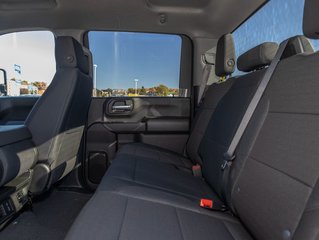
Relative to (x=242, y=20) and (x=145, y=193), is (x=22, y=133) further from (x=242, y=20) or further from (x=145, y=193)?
(x=242, y=20)

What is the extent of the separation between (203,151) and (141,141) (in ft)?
2.86

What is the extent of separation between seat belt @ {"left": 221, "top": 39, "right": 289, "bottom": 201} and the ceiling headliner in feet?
3.39

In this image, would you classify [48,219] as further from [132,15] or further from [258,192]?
[132,15]

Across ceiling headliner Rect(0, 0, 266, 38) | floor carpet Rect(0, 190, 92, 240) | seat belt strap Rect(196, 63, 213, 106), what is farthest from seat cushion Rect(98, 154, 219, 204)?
ceiling headliner Rect(0, 0, 266, 38)

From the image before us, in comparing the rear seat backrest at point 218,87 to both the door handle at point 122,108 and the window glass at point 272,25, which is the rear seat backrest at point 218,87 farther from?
the door handle at point 122,108

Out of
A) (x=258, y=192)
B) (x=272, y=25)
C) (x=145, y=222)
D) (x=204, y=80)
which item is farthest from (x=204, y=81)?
(x=145, y=222)

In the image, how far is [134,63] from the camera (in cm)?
273

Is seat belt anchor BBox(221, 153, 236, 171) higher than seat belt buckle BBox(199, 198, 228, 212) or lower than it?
higher

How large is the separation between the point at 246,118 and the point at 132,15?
155 cm

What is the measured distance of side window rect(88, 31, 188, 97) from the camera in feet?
8.90

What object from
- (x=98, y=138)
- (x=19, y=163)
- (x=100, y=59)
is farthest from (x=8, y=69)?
(x=19, y=163)

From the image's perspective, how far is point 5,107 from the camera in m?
2.70

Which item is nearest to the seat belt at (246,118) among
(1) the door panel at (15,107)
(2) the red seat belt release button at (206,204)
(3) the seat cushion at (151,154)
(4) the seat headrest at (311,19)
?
(2) the red seat belt release button at (206,204)

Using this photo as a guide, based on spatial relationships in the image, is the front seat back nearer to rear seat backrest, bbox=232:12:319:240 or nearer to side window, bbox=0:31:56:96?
side window, bbox=0:31:56:96
